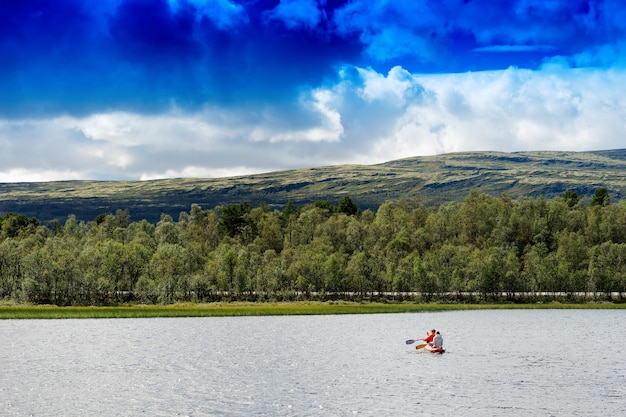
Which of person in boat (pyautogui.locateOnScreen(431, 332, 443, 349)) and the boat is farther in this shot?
the boat

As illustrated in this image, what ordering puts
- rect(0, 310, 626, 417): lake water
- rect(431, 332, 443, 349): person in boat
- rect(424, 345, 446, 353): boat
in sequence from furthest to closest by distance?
rect(424, 345, 446, 353): boat → rect(431, 332, 443, 349): person in boat → rect(0, 310, 626, 417): lake water

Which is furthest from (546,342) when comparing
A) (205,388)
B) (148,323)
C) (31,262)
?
(31,262)

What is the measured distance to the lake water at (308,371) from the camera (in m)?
52.7

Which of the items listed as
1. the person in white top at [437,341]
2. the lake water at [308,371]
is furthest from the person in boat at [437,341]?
the lake water at [308,371]

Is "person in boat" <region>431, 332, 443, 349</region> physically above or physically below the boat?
above

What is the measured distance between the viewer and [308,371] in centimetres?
6900

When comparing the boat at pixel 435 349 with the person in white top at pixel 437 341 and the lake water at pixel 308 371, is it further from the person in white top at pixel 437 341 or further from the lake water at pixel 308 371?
the lake water at pixel 308 371

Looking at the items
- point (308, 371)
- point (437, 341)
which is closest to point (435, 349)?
point (437, 341)

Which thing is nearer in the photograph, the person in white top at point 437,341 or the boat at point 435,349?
the person in white top at point 437,341

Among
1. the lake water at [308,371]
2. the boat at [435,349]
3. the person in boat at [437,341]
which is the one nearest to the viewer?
the lake water at [308,371]

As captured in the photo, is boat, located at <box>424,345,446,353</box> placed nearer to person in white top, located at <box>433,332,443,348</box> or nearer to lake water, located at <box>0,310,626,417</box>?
person in white top, located at <box>433,332,443,348</box>

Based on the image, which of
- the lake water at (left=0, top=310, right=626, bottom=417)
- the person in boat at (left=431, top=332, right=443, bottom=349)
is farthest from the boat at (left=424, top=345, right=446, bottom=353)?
the lake water at (left=0, top=310, right=626, bottom=417)

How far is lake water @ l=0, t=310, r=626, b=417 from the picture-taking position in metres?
52.7

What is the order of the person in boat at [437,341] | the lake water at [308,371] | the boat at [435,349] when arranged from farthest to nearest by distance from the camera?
the boat at [435,349] → the person in boat at [437,341] → the lake water at [308,371]
